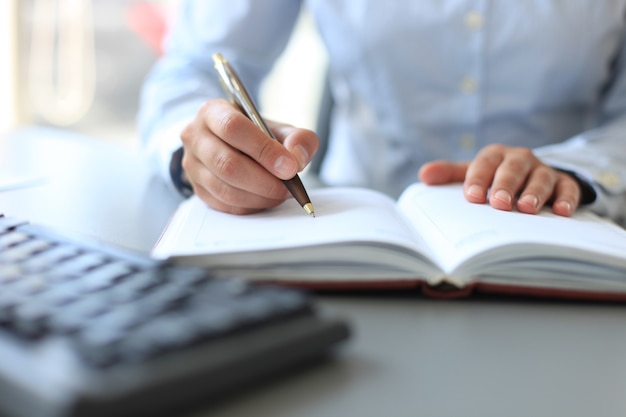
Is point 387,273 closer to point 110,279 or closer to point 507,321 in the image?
point 507,321

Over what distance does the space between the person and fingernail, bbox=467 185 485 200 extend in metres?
0.32

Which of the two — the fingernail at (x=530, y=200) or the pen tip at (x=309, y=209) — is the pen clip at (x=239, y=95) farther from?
the fingernail at (x=530, y=200)

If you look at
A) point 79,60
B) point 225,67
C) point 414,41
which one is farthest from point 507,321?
point 79,60

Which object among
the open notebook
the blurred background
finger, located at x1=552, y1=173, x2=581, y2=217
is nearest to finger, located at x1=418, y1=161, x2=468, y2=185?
finger, located at x1=552, y1=173, x2=581, y2=217

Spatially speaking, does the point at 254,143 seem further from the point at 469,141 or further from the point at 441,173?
the point at 469,141

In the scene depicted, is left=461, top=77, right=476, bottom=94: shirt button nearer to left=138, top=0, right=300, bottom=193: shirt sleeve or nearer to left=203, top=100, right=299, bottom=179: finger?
left=138, top=0, right=300, bottom=193: shirt sleeve

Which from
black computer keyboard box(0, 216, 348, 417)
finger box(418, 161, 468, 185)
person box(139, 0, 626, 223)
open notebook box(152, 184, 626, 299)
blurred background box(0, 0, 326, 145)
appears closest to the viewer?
black computer keyboard box(0, 216, 348, 417)

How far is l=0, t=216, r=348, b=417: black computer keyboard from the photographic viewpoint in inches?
11.1

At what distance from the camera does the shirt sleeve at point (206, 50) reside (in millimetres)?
1013

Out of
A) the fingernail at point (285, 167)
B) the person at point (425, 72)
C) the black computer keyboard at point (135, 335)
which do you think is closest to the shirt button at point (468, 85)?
the person at point (425, 72)

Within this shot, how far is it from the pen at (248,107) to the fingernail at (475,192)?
167mm

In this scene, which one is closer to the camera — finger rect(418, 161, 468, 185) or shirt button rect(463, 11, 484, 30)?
finger rect(418, 161, 468, 185)

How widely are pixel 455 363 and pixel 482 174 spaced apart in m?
0.36

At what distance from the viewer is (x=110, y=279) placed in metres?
0.40
